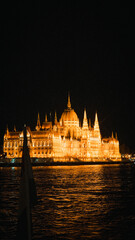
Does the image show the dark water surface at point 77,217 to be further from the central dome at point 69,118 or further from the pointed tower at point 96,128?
the pointed tower at point 96,128

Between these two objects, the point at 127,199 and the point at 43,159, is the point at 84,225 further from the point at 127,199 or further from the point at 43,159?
the point at 43,159

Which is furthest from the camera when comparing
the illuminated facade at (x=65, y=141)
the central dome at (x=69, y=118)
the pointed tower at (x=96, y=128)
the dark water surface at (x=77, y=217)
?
the pointed tower at (x=96, y=128)

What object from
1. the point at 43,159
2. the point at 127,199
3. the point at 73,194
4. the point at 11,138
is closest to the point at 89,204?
the point at 127,199

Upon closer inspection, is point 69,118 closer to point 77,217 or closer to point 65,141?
point 65,141

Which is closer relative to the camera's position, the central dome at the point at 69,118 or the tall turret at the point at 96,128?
the central dome at the point at 69,118

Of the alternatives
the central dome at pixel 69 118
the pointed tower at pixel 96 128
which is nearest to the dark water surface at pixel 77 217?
the central dome at pixel 69 118

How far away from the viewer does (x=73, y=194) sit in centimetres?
3412

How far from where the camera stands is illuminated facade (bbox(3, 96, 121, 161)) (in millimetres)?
145500

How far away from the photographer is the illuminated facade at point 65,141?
145500mm

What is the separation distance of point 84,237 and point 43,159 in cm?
12397

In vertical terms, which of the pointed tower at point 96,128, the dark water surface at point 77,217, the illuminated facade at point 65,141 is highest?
the pointed tower at point 96,128

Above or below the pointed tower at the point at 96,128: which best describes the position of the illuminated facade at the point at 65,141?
below

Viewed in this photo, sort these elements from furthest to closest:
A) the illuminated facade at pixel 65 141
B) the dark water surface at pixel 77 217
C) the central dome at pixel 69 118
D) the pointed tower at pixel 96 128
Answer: the pointed tower at pixel 96 128 < the central dome at pixel 69 118 < the illuminated facade at pixel 65 141 < the dark water surface at pixel 77 217

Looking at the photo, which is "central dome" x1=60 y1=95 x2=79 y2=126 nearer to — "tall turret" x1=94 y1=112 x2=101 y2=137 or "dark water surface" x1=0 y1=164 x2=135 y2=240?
"tall turret" x1=94 y1=112 x2=101 y2=137
